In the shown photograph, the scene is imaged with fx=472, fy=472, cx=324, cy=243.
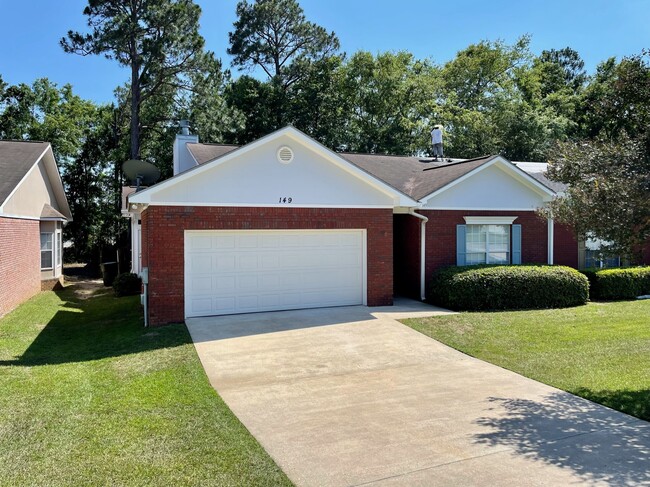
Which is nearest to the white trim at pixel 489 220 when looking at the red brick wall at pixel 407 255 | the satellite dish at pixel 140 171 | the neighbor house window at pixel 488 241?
the neighbor house window at pixel 488 241

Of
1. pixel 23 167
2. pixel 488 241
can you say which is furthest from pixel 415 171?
pixel 23 167

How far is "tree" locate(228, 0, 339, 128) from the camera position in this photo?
35.1 meters

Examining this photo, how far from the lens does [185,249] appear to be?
11586mm

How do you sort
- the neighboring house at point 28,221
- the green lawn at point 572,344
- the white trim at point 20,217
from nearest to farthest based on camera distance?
1. the green lawn at point 572,344
2. the white trim at point 20,217
3. the neighboring house at point 28,221

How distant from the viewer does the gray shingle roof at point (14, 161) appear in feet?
49.1

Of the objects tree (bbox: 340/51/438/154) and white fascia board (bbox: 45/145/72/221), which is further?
tree (bbox: 340/51/438/154)

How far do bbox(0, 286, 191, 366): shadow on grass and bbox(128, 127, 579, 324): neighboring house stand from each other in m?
0.97

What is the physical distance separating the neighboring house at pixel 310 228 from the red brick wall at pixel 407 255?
0.19ft

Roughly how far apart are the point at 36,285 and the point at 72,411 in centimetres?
1543

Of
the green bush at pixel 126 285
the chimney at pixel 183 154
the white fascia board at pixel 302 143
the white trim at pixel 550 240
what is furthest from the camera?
the green bush at pixel 126 285

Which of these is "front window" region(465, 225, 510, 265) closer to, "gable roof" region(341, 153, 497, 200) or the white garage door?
"gable roof" region(341, 153, 497, 200)

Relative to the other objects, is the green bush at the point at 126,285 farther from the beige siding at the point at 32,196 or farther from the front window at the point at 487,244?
the front window at the point at 487,244

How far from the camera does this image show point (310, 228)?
12.9 meters

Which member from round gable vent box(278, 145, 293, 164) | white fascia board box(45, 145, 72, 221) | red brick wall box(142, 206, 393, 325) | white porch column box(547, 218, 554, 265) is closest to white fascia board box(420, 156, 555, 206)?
white porch column box(547, 218, 554, 265)
